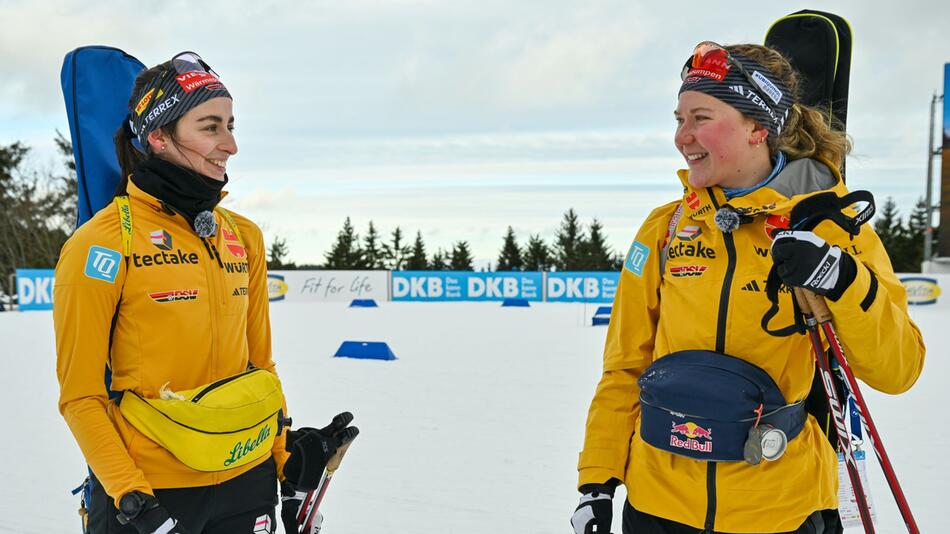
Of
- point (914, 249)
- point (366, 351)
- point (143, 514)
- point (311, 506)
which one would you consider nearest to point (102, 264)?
point (143, 514)

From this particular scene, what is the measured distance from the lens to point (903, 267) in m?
48.6

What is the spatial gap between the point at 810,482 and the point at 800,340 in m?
0.37

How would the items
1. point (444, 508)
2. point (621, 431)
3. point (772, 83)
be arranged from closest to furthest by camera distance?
point (772, 83)
point (621, 431)
point (444, 508)

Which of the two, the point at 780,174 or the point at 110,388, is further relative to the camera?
the point at 110,388

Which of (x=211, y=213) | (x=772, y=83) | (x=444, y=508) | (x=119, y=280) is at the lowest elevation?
(x=444, y=508)

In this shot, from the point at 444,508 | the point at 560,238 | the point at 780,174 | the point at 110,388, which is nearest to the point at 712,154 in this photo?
the point at 780,174

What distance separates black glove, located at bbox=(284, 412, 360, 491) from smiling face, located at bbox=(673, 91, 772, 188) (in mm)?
1483

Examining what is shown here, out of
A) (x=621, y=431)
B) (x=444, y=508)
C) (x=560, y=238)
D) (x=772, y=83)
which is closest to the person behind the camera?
(x=772, y=83)

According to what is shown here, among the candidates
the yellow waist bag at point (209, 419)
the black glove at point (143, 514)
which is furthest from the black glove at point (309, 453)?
the black glove at point (143, 514)

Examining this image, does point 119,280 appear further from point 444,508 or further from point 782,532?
point 444,508

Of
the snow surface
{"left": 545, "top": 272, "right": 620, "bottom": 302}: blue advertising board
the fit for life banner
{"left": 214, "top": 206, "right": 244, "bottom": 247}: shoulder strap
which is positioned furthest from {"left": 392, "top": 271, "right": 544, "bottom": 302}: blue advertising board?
{"left": 214, "top": 206, "right": 244, "bottom": 247}: shoulder strap

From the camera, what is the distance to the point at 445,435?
6551 millimetres

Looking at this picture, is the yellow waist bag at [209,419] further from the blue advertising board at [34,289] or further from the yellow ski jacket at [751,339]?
the blue advertising board at [34,289]

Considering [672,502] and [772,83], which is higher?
[772,83]
